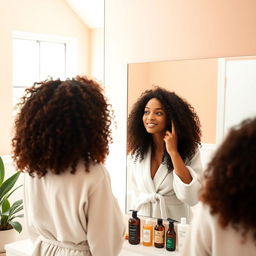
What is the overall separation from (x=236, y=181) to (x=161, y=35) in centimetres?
123

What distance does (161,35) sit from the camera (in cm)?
211

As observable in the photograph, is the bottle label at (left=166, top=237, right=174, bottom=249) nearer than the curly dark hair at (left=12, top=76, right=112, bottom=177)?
No

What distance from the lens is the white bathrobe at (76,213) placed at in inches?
56.0

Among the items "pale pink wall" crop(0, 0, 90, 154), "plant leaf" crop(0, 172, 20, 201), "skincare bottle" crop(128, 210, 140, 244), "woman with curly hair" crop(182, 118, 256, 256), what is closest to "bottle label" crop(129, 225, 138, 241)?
"skincare bottle" crop(128, 210, 140, 244)

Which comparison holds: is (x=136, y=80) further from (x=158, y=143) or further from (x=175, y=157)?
(x=175, y=157)

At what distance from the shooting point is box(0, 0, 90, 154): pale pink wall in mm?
2898

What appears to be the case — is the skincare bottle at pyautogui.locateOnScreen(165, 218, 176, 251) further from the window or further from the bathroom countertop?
the window

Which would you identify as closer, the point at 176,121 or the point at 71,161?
the point at 71,161

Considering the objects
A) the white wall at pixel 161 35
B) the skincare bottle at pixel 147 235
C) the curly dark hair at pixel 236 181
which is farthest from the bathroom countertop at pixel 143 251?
the curly dark hair at pixel 236 181

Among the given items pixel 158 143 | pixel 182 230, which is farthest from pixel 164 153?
pixel 182 230

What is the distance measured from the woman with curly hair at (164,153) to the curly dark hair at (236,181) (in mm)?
911

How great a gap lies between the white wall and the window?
1038 millimetres

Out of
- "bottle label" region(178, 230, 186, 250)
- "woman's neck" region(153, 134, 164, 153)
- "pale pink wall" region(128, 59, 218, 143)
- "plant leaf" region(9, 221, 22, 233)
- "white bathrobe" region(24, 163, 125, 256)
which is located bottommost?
"plant leaf" region(9, 221, 22, 233)

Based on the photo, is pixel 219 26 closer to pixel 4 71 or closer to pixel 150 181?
pixel 150 181
